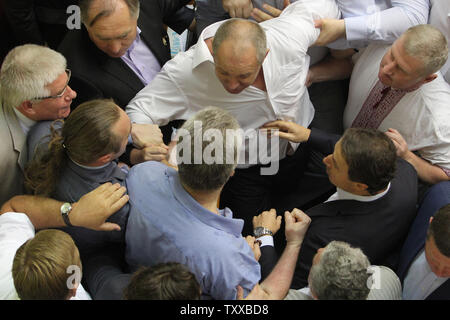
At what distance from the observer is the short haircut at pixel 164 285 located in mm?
1167

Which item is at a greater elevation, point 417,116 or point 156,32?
point 156,32

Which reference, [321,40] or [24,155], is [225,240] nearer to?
[24,155]

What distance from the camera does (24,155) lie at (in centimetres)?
179

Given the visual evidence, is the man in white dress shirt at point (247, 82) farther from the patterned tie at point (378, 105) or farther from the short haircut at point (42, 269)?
the short haircut at point (42, 269)

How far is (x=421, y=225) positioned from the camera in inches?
69.3

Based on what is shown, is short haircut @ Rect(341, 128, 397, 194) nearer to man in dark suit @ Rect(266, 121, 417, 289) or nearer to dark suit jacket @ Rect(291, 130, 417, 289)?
man in dark suit @ Rect(266, 121, 417, 289)

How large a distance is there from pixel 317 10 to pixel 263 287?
159 cm

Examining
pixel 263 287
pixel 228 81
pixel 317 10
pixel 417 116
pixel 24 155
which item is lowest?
pixel 263 287

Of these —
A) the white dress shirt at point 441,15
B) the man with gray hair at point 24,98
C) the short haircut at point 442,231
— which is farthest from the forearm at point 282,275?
the white dress shirt at point 441,15

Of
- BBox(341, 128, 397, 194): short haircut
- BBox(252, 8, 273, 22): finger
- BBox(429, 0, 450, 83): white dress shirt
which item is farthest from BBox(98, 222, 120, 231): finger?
BBox(429, 0, 450, 83): white dress shirt

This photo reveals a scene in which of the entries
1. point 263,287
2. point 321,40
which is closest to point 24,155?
point 263,287

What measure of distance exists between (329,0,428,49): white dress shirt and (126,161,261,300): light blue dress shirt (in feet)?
4.72
